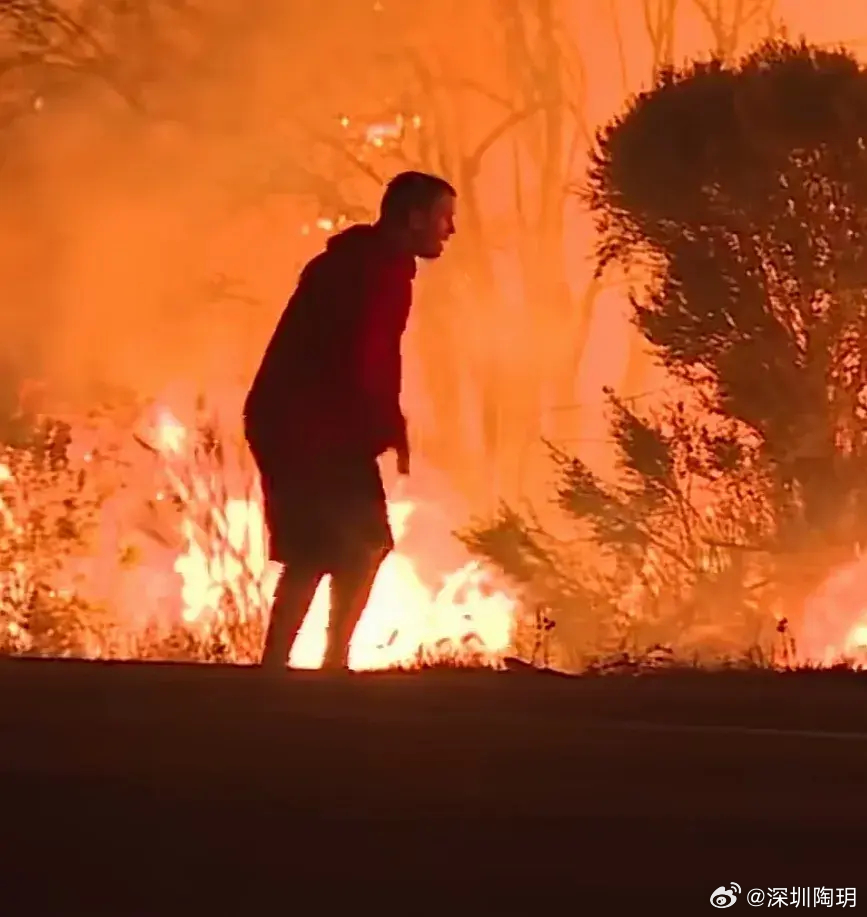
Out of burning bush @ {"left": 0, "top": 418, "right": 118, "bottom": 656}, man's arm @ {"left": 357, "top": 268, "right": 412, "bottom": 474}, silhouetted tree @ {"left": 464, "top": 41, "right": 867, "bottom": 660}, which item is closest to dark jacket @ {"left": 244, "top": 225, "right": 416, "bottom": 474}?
man's arm @ {"left": 357, "top": 268, "right": 412, "bottom": 474}

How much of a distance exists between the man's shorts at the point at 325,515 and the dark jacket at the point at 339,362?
0.12 ft

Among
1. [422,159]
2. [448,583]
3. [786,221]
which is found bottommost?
→ [448,583]

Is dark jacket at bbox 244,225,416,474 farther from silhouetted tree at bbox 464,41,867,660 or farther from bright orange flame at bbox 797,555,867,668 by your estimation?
bright orange flame at bbox 797,555,867,668

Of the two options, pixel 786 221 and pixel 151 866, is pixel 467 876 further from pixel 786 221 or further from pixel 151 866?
pixel 786 221

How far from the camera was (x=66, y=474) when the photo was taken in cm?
664

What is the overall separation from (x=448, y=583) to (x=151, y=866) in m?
4.91

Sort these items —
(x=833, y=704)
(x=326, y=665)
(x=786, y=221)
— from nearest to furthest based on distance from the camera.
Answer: (x=833, y=704), (x=326, y=665), (x=786, y=221)

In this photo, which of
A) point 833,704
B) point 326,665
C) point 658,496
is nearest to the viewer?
point 833,704

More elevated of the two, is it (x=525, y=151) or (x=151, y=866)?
(x=525, y=151)

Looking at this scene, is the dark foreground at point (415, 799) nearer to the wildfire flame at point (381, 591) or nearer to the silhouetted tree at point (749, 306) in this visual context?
the silhouetted tree at point (749, 306)

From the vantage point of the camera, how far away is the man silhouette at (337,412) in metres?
3.76

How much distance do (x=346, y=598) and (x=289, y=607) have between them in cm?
13

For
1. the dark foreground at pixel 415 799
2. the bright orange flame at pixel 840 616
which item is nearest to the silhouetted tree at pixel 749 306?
the bright orange flame at pixel 840 616

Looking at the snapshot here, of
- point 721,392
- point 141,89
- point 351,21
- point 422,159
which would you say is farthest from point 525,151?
point 721,392
